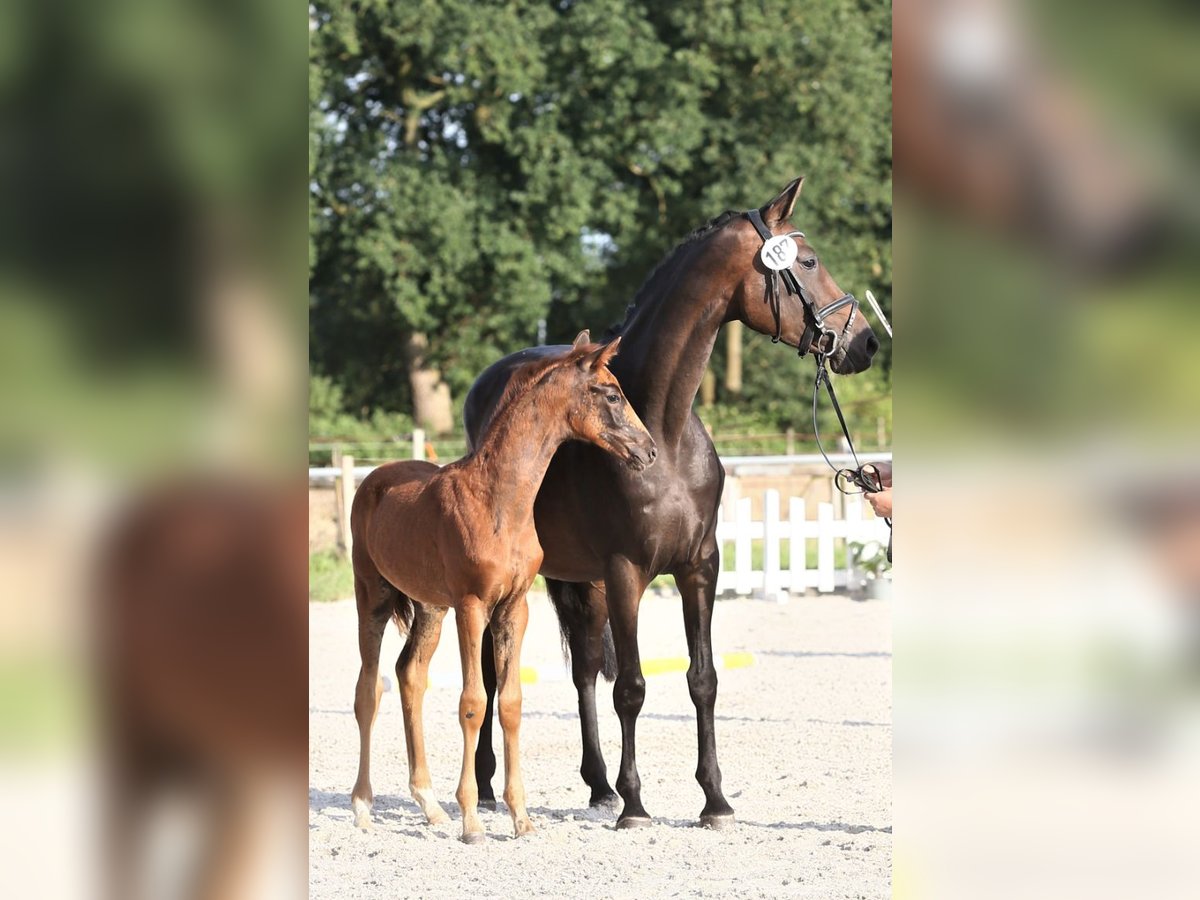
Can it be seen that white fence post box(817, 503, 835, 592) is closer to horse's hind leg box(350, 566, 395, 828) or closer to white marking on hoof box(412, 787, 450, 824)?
horse's hind leg box(350, 566, 395, 828)

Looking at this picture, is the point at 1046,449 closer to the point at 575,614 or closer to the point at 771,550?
the point at 575,614

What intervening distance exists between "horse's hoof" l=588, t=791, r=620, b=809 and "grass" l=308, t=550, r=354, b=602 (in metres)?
7.50

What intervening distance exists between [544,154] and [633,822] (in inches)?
831

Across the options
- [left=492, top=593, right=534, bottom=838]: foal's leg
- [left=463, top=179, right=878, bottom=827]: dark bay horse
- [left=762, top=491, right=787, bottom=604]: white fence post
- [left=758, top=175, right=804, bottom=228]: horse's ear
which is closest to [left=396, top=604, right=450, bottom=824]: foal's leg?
[left=492, top=593, right=534, bottom=838]: foal's leg

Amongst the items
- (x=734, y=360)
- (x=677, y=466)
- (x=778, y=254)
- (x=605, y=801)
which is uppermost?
(x=734, y=360)

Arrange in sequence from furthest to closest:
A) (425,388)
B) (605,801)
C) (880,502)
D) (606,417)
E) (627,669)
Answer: (425,388) < (605,801) < (627,669) < (606,417) < (880,502)

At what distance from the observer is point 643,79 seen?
85.7 ft

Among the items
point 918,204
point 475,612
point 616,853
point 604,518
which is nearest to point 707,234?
point 604,518

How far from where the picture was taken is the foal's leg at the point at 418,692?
18.8ft

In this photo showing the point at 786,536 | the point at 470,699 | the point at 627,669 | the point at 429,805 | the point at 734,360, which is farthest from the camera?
the point at 734,360

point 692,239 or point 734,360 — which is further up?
point 734,360

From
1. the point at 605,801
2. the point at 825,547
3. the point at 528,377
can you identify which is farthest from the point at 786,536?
the point at 528,377

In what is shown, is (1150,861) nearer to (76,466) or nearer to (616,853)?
(76,466)

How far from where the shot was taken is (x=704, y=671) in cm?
561
